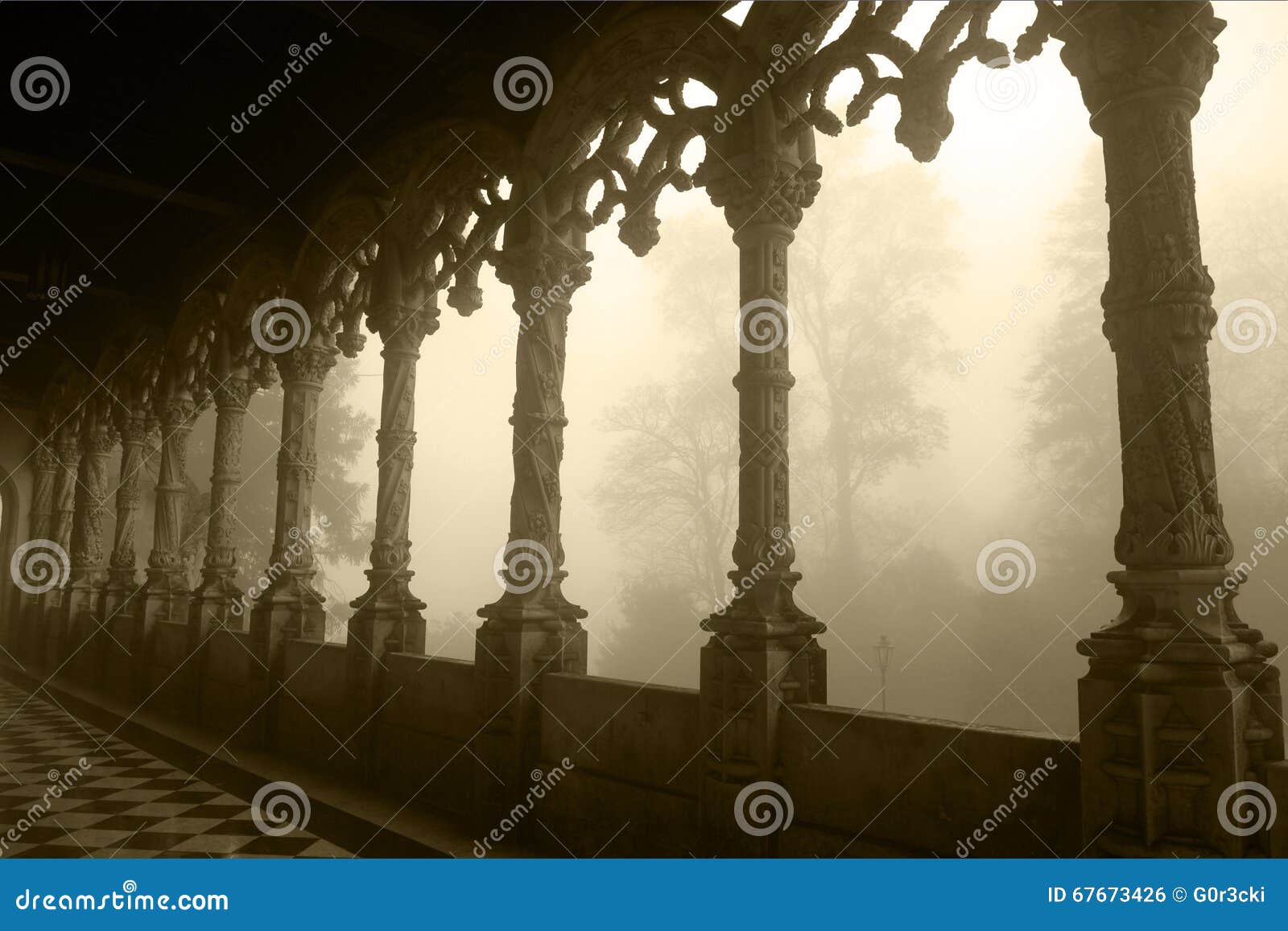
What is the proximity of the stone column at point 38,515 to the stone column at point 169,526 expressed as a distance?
5329 millimetres

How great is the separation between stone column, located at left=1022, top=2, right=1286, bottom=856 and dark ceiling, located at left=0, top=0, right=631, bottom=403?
278 centimetres

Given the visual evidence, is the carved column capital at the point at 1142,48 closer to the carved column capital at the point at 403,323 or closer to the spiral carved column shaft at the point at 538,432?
the spiral carved column shaft at the point at 538,432

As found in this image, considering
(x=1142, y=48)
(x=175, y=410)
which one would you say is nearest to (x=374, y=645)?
(x=1142, y=48)

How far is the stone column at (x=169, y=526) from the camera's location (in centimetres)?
977

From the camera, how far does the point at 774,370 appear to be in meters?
3.82

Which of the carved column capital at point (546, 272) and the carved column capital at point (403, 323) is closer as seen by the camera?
the carved column capital at point (546, 272)

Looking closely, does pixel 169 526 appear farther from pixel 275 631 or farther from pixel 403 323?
pixel 403 323

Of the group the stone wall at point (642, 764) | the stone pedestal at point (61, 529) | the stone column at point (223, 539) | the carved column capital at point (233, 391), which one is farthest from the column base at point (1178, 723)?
the stone pedestal at point (61, 529)

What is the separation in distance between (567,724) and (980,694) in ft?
38.8

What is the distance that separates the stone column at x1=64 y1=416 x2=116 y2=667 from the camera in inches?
487

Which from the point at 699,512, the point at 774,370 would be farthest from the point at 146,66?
the point at 699,512

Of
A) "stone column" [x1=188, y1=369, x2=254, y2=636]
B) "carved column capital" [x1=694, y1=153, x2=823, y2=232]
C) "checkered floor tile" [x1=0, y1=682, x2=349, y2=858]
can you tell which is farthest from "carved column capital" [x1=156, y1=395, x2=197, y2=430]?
"carved column capital" [x1=694, y1=153, x2=823, y2=232]

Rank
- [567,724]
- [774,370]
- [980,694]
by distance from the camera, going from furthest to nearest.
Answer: [980,694] → [567,724] → [774,370]

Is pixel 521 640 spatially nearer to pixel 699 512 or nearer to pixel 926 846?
pixel 926 846
